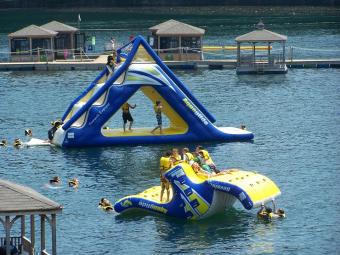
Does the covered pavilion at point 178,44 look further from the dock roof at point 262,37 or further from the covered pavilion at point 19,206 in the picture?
the covered pavilion at point 19,206

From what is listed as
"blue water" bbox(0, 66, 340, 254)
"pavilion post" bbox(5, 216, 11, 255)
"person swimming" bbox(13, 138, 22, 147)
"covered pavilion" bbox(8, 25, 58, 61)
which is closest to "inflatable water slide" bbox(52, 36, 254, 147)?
"blue water" bbox(0, 66, 340, 254)

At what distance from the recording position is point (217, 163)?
6372 cm

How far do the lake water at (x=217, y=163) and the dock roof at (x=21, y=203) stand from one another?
5.99 meters

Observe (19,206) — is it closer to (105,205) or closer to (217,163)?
(105,205)

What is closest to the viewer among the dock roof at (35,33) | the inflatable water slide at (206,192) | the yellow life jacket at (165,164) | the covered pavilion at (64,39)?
the inflatable water slide at (206,192)

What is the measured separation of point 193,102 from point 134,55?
428 centimetres

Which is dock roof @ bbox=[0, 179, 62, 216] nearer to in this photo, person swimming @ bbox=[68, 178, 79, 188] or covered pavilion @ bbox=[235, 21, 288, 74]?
person swimming @ bbox=[68, 178, 79, 188]

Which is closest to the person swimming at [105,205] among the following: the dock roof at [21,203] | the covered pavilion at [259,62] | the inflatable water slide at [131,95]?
the dock roof at [21,203]

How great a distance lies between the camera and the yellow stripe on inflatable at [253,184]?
50.3 metres

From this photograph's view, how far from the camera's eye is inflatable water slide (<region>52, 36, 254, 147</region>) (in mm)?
67875

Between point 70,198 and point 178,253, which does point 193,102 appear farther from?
point 178,253

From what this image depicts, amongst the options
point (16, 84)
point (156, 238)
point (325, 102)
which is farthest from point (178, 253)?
point (16, 84)

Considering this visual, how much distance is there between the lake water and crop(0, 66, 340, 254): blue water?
0.05m

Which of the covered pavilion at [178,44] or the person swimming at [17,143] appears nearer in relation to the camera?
the person swimming at [17,143]
